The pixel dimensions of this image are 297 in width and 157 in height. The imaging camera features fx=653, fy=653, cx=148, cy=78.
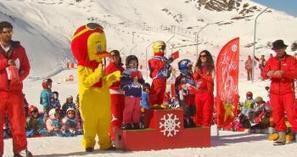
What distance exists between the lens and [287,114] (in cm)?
965

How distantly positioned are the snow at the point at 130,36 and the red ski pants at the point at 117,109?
666 mm

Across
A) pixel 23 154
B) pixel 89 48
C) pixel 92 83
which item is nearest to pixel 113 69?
pixel 89 48

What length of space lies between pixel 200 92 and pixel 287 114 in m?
1.46

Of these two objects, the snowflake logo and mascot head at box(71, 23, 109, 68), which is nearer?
mascot head at box(71, 23, 109, 68)

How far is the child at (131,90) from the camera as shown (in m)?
9.53

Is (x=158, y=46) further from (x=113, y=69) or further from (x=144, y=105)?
(x=144, y=105)

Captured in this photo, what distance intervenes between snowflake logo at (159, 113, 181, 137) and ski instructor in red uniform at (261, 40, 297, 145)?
61.4 inches

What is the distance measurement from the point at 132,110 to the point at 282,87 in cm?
224

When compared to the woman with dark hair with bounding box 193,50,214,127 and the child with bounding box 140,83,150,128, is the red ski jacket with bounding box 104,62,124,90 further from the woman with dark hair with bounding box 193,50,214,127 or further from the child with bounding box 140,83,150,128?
the woman with dark hair with bounding box 193,50,214,127

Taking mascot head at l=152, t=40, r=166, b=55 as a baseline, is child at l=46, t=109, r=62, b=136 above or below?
below

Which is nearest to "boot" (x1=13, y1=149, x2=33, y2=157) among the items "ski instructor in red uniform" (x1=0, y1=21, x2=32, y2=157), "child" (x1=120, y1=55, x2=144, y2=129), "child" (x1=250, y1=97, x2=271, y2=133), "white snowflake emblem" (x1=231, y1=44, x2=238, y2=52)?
"ski instructor in red uniform" (x1=0, y1=21, x2=32, y2=157)

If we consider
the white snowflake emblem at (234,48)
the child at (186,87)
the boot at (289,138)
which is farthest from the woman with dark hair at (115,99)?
the white snowflake emblem at (234,48)

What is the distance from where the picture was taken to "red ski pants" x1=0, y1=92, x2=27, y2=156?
8102 mm

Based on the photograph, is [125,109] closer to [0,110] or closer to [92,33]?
[92,33]
